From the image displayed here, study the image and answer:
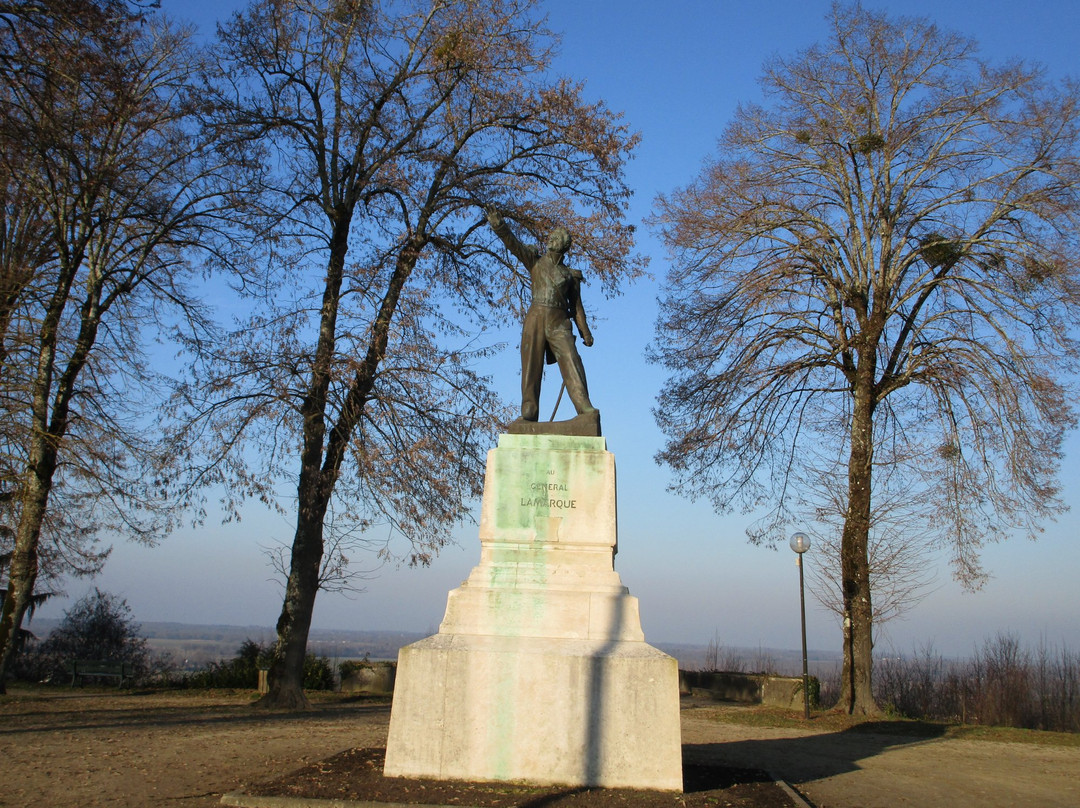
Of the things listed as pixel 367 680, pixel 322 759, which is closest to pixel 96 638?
pixel 367 680

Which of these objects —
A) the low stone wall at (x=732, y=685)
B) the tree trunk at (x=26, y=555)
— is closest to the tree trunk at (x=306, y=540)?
the low stone wall at (x=732, y=685)

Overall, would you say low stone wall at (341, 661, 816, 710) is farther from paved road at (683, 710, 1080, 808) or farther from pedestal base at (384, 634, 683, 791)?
pedestal base at (384, 634, 683, 791)

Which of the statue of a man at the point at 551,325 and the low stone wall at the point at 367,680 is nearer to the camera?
the statue of a man at the point at 551,325

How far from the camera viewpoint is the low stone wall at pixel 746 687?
18156mm

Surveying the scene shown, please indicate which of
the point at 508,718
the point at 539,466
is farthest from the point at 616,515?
the point at 508,718

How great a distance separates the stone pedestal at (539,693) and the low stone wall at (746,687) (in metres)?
12.2

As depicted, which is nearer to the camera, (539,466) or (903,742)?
(539,466)

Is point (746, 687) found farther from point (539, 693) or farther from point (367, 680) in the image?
point (539, 693)

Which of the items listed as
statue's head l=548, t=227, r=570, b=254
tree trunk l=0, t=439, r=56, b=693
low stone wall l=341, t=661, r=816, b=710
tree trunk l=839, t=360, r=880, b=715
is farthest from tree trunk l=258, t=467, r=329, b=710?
tree trunk l=839, t=360, r=880, b=715

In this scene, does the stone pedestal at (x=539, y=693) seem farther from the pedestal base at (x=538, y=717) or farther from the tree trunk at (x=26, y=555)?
the tree trunk at (x=26, y=555)

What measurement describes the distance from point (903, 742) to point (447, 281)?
1106 centimetres

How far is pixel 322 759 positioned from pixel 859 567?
36.5ft

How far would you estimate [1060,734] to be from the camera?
569 inches

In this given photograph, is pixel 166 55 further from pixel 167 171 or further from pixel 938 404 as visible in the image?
pixel 938 404
